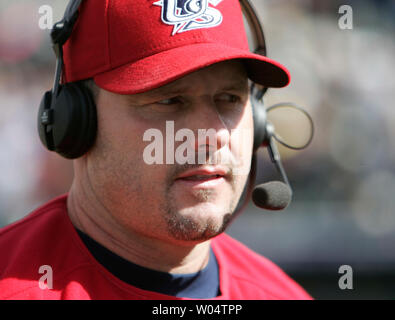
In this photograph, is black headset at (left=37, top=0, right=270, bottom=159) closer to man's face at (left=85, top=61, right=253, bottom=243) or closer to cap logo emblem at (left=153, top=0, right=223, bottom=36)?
man's face at (left=85, top=61, right=253, bottom=243)

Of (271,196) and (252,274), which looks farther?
(252,274)

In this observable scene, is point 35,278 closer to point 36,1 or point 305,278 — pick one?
point 305,278

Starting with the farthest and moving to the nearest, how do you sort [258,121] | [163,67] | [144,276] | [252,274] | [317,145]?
[317,145], [252,274], [258,121], [144,276], [163,67]

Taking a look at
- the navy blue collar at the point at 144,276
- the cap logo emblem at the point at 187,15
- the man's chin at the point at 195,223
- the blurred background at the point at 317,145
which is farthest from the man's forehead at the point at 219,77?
the blurred background at the point at 317,145

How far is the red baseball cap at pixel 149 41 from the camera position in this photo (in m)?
1.22

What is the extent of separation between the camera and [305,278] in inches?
148

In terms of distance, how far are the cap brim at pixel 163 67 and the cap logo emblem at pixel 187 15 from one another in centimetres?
6

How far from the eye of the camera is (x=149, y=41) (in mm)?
1261

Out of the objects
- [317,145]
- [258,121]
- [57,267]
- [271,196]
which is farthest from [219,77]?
[317,145]

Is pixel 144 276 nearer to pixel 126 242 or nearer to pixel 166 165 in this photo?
pixel 126 242

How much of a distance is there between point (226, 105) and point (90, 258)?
59 centimetres

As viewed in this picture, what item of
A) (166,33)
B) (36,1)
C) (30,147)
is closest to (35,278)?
(166,33)

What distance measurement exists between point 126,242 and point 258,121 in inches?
23.0

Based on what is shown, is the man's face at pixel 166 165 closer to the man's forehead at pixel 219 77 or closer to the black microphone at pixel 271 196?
the man's forehead at pixel 219 77
